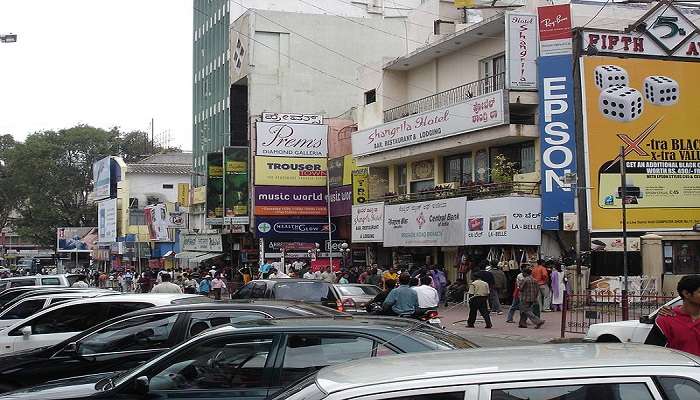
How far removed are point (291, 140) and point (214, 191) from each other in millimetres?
8103

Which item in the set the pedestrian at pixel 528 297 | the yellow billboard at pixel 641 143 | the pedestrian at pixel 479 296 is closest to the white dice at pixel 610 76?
the yellow billboard at pixel 641 143

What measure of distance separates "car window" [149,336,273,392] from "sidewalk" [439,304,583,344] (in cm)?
1155

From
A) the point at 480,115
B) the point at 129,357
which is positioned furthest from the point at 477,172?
the point at 129,357

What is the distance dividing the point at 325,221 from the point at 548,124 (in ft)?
57.8

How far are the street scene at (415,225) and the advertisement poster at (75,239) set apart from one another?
11.0 meters

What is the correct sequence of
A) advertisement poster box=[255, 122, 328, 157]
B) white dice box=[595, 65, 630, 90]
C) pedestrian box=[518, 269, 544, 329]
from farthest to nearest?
1. advertisement poster box=[255, 122, 328, 157]
2. white dice box=[595, 65, 630, 90]
3. pedestrian box=[518, 269, 544, 329]

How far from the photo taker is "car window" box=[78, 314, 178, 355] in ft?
28.8

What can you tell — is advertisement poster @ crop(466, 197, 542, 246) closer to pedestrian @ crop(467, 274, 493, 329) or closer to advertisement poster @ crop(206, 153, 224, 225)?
pedestrian @ crop(467, 274, 493, 329)

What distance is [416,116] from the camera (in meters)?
33.8

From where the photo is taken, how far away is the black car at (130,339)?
8.66 m

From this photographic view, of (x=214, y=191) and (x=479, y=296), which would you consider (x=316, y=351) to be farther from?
(x=214, y=191)

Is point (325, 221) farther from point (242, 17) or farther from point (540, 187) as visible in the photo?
point (540, 187)

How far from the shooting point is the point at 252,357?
6.36m

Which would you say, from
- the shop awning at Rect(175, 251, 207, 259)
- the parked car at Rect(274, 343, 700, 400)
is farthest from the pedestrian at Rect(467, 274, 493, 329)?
the shop awning at Rect(175, 251, 207, 259)
